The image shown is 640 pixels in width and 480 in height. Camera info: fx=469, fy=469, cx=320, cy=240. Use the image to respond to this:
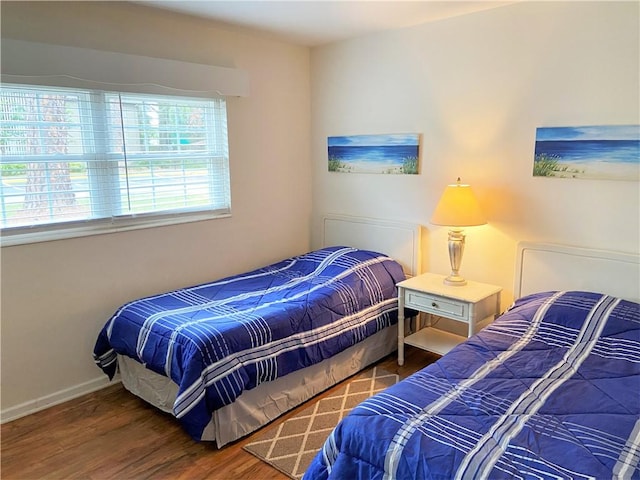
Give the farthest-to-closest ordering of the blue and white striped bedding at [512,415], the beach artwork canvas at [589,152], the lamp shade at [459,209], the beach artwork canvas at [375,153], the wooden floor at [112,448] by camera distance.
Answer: the beach artwork canvas at [375,153] → the lamp shade at [459,209] → the beach artwork canvas at [589,152] → the wooden floor at [112,448] → the blue and white striped bedding at [512,415]

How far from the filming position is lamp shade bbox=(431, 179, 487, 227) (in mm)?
2869

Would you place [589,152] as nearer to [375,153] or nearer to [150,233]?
[375,153]

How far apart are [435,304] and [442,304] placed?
50 mm

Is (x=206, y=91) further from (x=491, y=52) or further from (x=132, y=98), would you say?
(x=491, y=52)

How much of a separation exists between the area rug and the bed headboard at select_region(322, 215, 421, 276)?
0.90 metres

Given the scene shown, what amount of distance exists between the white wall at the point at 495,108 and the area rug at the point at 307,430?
104 cm

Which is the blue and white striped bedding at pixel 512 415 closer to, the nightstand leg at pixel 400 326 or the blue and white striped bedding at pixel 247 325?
the blue and white striped bedding at pixel 247 325

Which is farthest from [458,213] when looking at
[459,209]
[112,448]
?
[112,448]

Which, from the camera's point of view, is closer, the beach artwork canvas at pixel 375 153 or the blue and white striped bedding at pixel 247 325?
the blue and white striped bedding at pixel 247 325

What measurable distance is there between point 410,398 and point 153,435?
145 centimetres

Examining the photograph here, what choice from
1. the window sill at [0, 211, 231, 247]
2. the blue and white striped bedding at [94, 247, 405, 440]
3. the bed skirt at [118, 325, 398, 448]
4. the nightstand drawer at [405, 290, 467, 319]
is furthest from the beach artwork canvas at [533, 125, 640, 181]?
the window sill at [0, 211, 231, 247]

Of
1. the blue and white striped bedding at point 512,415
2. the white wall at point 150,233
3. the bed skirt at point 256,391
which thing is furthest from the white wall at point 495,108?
the bed skirt at point 256,391

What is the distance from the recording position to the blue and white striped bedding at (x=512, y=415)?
1395 mm

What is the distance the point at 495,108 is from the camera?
9.64 feet
